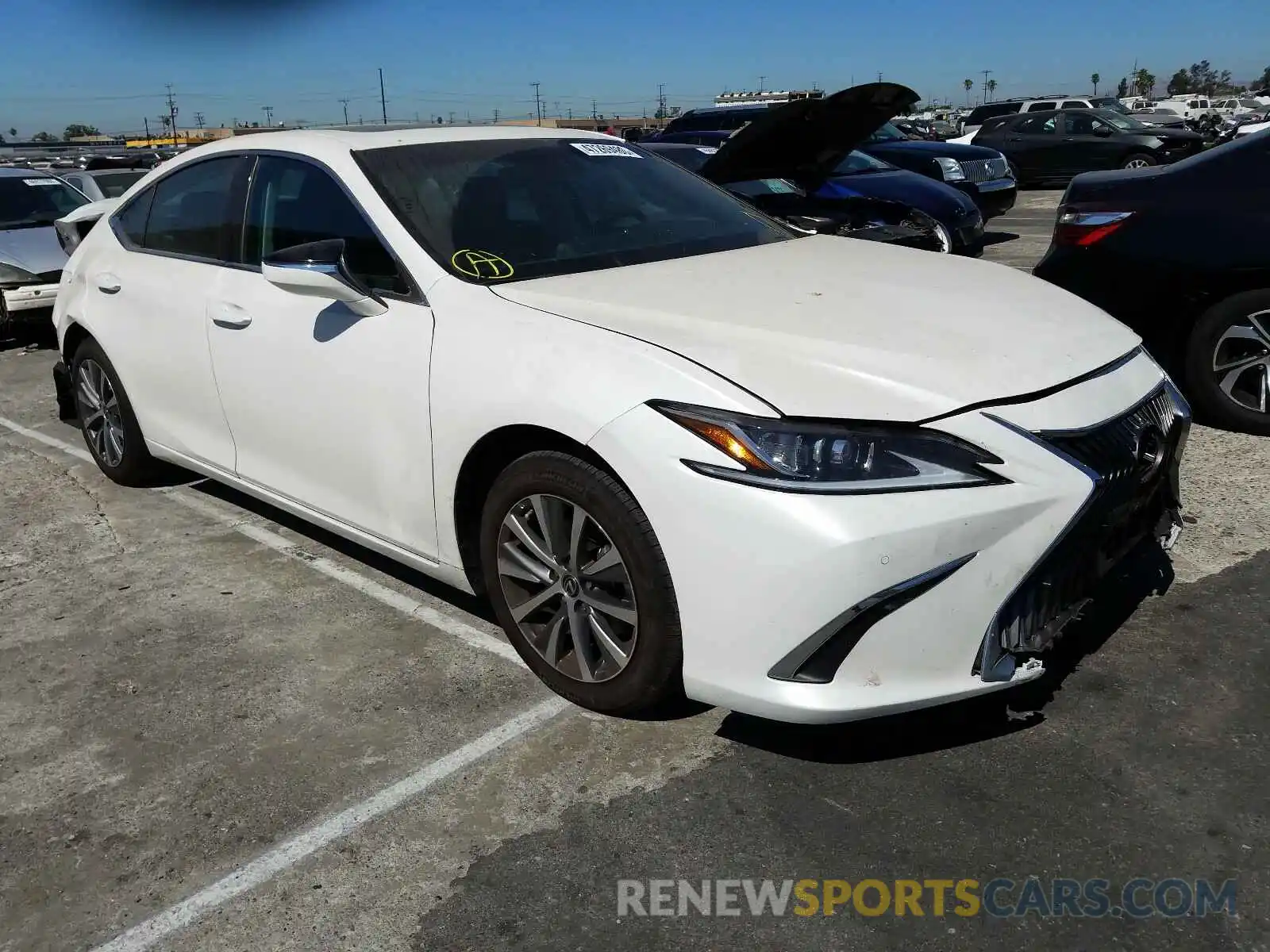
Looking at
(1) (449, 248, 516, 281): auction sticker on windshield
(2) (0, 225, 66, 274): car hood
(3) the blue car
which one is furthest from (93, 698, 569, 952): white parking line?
(2) (0, 225, 66, 274): car hood

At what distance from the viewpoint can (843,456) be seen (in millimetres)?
2436

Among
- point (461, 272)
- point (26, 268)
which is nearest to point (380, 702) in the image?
point (461, 272)

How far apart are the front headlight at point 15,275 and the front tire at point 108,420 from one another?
494 centimetres

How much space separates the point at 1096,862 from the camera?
238cm

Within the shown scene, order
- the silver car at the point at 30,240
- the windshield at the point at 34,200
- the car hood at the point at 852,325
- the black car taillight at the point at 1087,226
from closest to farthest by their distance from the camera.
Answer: the car hood at the point at 852,325
the black car taillight at the point at 1087,226
the silver car at the point at 30,240
the windshield at the point at 34,200

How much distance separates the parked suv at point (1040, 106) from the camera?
86.9ft

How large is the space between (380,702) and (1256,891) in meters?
2.28

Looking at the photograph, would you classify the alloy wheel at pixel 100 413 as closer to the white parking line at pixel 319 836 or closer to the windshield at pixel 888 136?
the white parking line at pixel 319 836

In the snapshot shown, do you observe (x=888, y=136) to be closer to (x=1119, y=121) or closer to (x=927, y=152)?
(x=927, y=152)

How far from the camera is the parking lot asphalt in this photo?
7.59 feet

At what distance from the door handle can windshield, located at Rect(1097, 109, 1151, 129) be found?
22.2 meters

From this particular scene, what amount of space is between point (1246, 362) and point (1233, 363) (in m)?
0.05

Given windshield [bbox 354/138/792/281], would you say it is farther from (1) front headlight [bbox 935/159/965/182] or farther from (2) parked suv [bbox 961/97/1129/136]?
(2) parked suv [bbox 961/97/1129/136]

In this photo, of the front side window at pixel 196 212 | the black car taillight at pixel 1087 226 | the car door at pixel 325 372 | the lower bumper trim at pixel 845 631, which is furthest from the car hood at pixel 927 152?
the lower bumper trim at pixel 845 631
